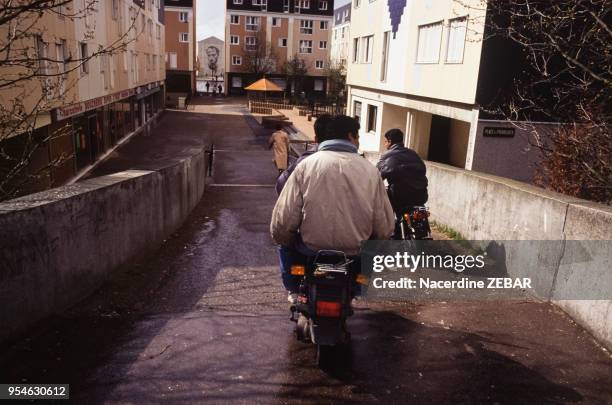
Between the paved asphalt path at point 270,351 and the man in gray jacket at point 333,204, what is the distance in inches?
37.8

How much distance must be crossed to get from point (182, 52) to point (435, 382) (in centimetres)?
6352

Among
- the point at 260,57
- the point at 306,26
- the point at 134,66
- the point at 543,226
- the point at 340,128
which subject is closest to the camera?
the point at 340,128

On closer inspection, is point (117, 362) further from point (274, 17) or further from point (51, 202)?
point (274, 17)

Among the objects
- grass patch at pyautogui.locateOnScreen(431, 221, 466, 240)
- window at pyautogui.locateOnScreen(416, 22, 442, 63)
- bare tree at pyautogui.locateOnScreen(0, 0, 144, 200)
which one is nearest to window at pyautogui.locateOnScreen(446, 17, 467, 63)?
window at pyautogui.locateOnScreen(416, 22, 442, 63)

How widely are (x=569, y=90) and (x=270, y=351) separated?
10493mm

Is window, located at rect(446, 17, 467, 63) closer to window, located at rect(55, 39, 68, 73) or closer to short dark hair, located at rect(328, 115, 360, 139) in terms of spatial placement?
short dark hair, located at rect(328, 115, 360, 139)

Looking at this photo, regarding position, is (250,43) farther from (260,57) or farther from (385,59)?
(385,59)

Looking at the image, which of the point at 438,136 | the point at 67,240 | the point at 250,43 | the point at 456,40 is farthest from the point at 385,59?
the point at 250,43

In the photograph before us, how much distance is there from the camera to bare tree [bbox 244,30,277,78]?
6469 centimetres

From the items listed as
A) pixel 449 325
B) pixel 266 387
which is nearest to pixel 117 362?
pixel 266 387

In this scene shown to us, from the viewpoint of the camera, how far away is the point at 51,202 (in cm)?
411

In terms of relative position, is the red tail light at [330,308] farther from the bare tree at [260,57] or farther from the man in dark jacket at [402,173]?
the bare tree at [260,57]

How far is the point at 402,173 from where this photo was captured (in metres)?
6.11

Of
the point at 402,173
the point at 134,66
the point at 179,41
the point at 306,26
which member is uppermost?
the point at 306,26
